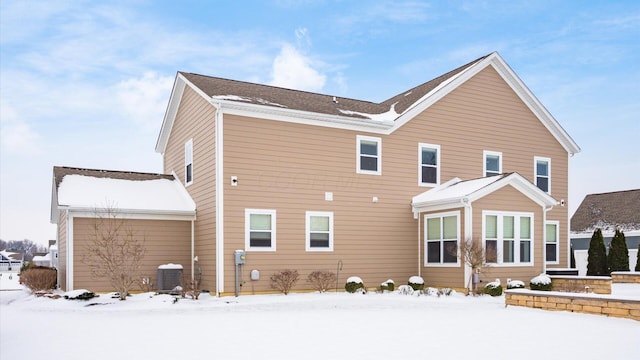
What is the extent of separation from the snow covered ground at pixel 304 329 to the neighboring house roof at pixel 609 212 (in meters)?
22.7

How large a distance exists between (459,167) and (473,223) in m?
3.83

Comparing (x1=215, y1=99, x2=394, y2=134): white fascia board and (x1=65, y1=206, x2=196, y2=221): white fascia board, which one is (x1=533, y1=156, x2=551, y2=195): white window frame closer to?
(x1=215, y1=99, x2=394, y2=134): white fascia board

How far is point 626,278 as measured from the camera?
22.3m

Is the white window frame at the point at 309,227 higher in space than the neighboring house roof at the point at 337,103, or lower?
lower

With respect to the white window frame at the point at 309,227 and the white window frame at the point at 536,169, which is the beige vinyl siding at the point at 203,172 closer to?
the white window frame at the point at 309,227

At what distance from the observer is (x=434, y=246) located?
20.2 metres

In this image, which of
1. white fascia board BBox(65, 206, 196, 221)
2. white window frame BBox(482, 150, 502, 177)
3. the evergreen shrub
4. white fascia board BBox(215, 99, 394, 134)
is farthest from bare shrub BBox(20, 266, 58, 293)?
the evergreen shrub

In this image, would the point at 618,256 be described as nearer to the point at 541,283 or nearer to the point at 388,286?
the point at 541,283

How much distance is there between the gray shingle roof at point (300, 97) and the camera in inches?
750

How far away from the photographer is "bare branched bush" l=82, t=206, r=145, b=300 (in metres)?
17.8

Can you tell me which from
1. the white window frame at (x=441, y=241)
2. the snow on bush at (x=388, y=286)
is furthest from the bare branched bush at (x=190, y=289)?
the white window frame at (x=441, y=241)

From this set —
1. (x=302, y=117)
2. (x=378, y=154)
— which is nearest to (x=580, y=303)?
(x=378, y=154)

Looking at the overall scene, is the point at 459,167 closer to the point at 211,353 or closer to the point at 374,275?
the point at 374,275

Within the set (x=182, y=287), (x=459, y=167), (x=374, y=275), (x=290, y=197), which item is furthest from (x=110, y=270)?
(x=459, y=167)
